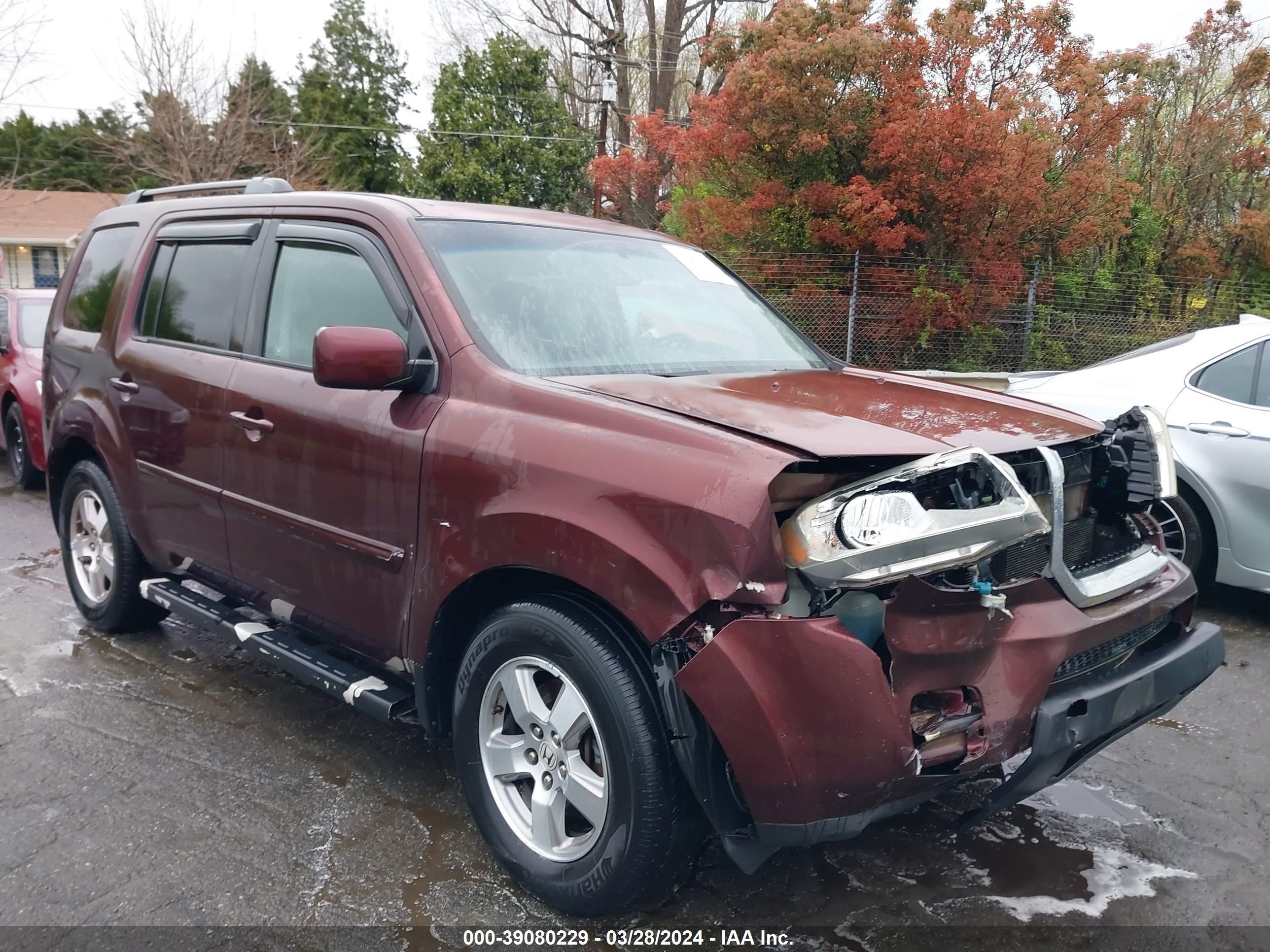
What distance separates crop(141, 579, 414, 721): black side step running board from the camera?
308cm

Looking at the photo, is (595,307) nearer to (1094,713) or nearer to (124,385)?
(1094,713)

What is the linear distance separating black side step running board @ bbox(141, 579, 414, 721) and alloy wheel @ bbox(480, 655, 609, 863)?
1.33 feet

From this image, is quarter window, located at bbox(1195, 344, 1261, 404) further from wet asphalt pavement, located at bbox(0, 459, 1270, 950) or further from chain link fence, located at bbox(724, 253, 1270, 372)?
chain link fence, located at bbox(724, 253, 1270, 372)

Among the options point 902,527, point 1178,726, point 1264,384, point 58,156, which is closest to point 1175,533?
point 1264,384

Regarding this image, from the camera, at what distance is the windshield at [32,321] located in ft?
27.9

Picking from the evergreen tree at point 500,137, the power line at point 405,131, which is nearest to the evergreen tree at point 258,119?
the power line at point 405,131

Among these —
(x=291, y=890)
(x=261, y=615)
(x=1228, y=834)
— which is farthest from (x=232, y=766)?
(x=1228, y=834)

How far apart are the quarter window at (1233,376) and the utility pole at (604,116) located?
15492mm

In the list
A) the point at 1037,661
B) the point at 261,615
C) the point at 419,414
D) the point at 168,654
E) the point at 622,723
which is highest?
the point at 419,414

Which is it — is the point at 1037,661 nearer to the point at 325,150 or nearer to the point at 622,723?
the point at 622,723

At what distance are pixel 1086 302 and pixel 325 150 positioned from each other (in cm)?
2968

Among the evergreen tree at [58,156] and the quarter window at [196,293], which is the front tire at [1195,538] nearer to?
the quarter window at [196,293]

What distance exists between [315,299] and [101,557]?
217 centimetres

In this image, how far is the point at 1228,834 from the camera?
3.18 metres
